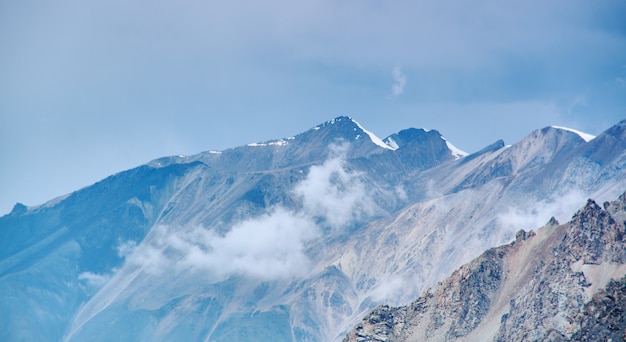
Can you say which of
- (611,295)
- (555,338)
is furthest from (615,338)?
(555,338)

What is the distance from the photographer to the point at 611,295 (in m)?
155

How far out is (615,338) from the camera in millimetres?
142375

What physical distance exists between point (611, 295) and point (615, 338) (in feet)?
46.3

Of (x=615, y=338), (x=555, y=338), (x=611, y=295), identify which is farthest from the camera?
(x=555, y=338)

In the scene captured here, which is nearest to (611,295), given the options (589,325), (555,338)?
(589,325)

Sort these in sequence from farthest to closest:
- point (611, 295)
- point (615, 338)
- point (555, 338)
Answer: point (555, 338), point (611, 295), point (615, 338)

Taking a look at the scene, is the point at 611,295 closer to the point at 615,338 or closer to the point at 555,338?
the point at 615,338

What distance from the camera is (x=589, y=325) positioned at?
514 feet

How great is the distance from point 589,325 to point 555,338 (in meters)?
37.3

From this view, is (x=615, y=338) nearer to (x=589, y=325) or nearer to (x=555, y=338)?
(x=589, y=325)

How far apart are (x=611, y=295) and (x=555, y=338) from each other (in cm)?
3985

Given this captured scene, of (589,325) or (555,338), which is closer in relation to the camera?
(589,325)

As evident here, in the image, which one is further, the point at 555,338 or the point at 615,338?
the point at 555,338
